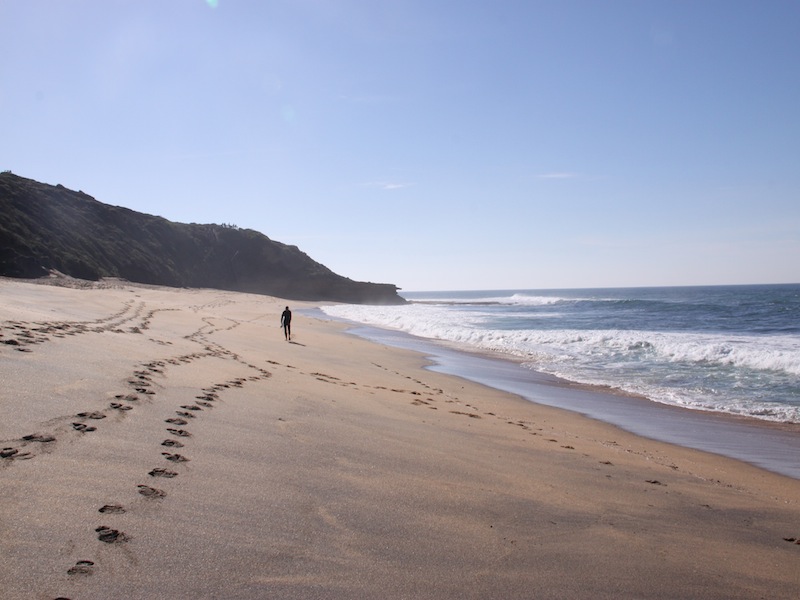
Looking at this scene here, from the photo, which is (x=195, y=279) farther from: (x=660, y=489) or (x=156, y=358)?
(x=660, y=489)

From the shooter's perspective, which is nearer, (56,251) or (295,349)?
(295,349)

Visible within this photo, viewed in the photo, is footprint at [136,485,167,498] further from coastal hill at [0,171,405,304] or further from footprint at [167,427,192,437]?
coastal hill at [0,171,405,304]

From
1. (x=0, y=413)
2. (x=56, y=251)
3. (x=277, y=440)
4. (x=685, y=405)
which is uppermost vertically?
(x=56, y=251)

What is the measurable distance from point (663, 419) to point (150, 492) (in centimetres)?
911

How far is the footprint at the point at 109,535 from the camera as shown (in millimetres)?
2820

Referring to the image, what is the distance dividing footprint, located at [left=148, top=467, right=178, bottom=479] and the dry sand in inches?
0.5

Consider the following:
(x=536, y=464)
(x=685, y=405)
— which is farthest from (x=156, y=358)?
(x=685, y=405)

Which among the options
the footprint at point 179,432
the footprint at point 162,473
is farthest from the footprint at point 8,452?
the footprint at point 179,432

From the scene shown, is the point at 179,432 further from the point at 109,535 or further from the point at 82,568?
the point at 82,568

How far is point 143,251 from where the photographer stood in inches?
2395

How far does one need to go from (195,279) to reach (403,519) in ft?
225

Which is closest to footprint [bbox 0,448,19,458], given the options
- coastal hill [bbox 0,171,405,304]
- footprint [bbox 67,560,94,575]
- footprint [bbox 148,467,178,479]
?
footprint [bbox 148,467,178,479]

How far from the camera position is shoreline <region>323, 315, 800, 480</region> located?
786 centimetres

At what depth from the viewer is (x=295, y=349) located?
16016 millimetres
